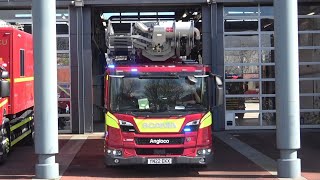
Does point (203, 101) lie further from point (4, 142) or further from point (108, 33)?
point (4, 142)

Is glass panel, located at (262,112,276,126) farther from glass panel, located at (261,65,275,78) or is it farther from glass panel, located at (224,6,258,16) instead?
glass panel, located at (224,6,258,16)

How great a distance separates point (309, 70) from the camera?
19969 millimetres

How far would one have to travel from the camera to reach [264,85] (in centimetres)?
1973

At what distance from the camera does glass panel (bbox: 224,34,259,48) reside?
64.2 ft

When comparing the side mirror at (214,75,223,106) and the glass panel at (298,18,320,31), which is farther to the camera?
the glass panel at (298,18,320,31)

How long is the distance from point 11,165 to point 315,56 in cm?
1260

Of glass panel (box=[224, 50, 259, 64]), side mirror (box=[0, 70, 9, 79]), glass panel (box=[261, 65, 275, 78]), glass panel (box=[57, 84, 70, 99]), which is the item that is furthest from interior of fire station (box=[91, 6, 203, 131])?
side mirror (box=[0, 70, 9, 79])

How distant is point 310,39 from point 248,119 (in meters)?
3.90

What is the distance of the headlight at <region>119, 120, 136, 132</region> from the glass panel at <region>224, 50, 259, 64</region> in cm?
990

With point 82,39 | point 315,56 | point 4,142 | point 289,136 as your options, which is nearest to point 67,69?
point 82,39

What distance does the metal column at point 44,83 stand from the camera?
397 inches

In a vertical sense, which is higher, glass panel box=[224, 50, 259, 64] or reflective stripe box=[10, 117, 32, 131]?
glass panel box=[224, 50, 259, 64]

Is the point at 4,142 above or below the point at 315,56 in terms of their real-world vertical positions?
below

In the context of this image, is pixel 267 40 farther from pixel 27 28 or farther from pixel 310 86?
pixel 27 28
